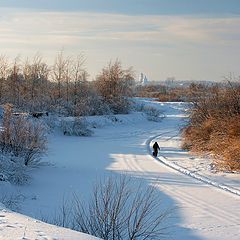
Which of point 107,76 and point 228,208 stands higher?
point 107,76

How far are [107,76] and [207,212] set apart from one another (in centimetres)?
5647

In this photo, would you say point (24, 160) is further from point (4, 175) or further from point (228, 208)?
point (228, 208)

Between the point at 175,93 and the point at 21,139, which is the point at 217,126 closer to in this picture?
the point at 21,139

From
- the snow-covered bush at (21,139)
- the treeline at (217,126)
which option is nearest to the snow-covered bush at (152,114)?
the treeline at (217,126)

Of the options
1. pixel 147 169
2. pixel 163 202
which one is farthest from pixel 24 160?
pixel 163 202

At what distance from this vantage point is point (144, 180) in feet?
70.2

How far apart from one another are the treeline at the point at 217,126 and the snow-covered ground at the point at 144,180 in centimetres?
95

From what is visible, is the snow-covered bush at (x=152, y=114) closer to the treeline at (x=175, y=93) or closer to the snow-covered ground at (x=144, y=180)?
the treeline at (x=175, y=93)

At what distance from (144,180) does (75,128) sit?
23.7 m

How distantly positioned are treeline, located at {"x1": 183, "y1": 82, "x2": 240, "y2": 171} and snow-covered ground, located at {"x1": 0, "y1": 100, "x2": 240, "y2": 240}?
953 millimetres

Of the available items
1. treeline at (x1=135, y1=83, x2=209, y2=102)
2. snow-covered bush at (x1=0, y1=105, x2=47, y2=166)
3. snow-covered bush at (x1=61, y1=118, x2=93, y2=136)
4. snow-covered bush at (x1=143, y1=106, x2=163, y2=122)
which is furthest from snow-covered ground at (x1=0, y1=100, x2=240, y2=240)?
snow-covered bush at (x1=143, y1=106, x2=163, y2=122)

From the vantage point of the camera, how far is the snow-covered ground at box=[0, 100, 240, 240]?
13609 millimetres

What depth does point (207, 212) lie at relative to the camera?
15.7 metres

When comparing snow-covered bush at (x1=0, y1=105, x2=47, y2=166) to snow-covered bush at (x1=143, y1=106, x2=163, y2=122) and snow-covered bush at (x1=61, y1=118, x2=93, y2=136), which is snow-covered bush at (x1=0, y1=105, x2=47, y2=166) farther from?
snow-covered bush at (x1=143, y1=106, x2=163, y2=122)
